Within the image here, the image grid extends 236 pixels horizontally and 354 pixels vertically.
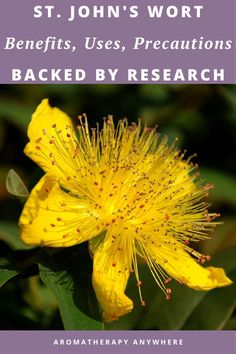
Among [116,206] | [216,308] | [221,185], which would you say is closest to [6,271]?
[116,206]

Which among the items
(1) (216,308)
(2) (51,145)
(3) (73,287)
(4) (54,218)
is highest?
(2) (51,145)

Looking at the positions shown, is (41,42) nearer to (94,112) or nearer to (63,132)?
(63,132)

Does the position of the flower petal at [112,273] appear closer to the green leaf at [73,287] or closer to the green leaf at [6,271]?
the green leaf at [73,287]

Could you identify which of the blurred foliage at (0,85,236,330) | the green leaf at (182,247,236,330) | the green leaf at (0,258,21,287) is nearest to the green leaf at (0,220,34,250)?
the blurred foliage at (0,85,236,330)

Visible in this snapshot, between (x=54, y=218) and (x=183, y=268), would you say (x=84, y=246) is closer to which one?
(x=54, y=218)

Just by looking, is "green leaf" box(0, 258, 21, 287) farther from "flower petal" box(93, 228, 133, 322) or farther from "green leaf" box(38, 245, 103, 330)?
"flower petal" box(93, 228, 133, 322)
